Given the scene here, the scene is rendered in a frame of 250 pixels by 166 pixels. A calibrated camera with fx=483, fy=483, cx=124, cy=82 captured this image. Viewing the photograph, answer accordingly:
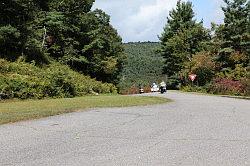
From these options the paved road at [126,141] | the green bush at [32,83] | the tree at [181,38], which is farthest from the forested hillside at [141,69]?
the paved road at [126,141]

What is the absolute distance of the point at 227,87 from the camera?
187 ft

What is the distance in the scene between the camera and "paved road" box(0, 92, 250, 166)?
10461 millimetres

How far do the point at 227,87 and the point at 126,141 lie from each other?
45.7 meters

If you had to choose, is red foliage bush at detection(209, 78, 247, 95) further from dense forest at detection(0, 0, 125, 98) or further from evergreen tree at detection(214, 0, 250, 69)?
dense forest at detection(0, 0, 125, 98)

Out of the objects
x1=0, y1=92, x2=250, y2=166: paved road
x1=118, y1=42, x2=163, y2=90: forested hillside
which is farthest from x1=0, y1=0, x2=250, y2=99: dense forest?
x1=118, y1=42, x2=163, y2=90: forested hillside

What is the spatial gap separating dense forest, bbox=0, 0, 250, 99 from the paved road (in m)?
16.9

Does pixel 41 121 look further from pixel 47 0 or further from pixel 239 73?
pixel 239 73

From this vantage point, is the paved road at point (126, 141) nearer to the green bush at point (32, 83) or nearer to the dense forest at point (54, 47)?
the green bush at point (32, 83)

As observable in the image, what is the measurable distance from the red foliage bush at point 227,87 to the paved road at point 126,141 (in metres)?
35.2

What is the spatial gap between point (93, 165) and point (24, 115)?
9862 mm

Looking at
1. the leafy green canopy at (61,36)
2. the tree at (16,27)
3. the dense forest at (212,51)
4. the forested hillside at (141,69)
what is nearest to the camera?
the tree at (16,27)

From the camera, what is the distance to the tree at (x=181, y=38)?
270ft

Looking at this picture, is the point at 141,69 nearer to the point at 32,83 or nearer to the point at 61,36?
the point at 61,36

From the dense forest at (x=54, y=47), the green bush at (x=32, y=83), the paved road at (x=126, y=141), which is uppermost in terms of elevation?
the dense forest at (x=54, y=47)
